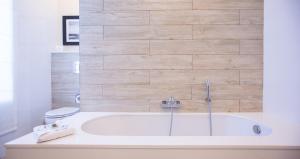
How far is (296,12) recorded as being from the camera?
165 cm

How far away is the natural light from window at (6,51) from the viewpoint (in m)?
2.62

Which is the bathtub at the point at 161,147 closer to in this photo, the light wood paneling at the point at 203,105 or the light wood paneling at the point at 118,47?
the light wood paneling at the point at 203,105

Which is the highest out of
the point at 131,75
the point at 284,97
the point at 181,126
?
the point at 131,75

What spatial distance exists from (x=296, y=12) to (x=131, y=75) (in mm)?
1461

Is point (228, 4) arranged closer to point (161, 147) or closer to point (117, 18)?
point (117, 18)

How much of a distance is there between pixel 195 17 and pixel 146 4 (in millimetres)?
495

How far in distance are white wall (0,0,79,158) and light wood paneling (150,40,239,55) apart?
1708 millimetres

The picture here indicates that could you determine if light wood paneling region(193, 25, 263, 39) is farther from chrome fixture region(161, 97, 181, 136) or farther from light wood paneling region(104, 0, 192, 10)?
chrome fixture region(161, 97, 181, 136)

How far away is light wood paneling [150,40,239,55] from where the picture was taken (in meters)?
2.38

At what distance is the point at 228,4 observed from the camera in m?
2.38

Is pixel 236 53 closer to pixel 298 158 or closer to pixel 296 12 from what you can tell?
pixel 296 12

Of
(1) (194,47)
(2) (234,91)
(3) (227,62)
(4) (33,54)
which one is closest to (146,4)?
(1) (194,47)

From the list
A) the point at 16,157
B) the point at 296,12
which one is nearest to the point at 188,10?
the point at 296,12

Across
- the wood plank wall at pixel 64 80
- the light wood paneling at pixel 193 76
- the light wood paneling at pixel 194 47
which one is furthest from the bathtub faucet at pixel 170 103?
the wood plank wall at pixel 64 80
